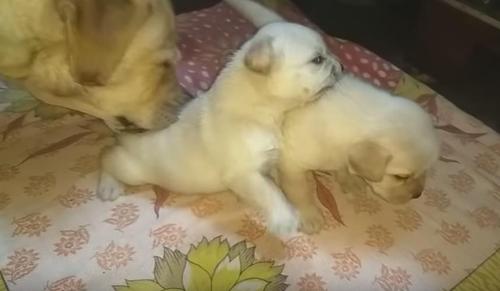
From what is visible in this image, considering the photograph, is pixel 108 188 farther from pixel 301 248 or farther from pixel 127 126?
pixel 301 248

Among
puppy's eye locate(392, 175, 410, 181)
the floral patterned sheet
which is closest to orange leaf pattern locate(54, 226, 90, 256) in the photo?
the floral patterned sheet

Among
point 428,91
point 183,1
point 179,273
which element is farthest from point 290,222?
point 183,1

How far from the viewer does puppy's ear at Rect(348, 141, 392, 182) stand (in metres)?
1.38

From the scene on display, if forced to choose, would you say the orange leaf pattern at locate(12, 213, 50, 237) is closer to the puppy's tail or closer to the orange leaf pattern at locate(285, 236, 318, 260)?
the orange leaf pattern at locate(285, 236, 318, 260)

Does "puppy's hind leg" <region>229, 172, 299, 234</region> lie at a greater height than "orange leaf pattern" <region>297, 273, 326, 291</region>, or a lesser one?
greater

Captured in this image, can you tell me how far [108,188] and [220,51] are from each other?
1.68ft

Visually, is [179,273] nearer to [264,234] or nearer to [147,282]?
[147,282]

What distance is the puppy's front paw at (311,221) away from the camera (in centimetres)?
147

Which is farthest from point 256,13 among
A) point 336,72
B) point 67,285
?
point 67,285

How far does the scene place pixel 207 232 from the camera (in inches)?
57.6

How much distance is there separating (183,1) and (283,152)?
3.29 feet

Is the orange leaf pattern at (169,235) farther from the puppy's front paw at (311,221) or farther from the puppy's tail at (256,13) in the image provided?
the puppy's tail at (256,13)

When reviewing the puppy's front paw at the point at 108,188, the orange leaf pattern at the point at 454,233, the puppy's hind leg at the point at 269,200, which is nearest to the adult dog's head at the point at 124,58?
the puppy's front paw at the point at 108,188

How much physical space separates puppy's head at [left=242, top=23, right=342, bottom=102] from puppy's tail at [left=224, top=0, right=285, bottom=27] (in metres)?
0.32
